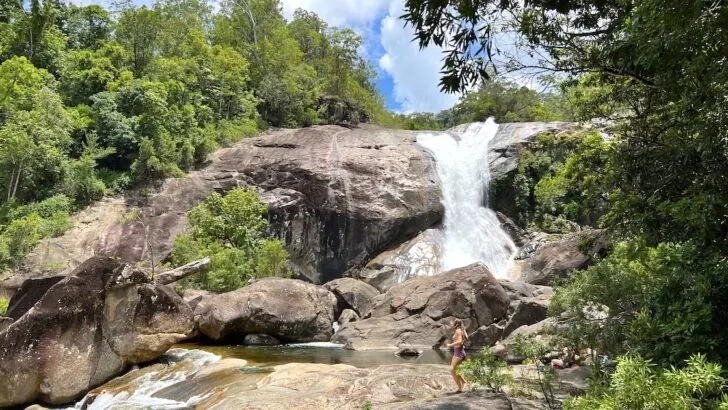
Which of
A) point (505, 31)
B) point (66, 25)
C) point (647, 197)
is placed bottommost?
point (647, 197)

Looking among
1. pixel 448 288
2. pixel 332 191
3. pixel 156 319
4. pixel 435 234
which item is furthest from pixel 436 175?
pixel 156 319

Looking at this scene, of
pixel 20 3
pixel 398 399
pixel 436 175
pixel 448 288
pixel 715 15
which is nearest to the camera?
pixel 715 15

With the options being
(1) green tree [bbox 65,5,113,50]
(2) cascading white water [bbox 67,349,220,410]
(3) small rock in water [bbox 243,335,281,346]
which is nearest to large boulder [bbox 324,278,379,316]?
(3) small rock in water [bbox 243,335,281,346]

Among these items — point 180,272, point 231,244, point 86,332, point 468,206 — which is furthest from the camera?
point 468,206

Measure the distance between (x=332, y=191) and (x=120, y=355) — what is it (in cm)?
1963

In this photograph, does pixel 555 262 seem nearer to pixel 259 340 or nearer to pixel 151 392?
pixel 259 340

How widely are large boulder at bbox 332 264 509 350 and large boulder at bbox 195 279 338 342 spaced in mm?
1244

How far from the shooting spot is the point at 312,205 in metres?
32.2

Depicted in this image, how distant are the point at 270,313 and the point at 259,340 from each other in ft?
3.76

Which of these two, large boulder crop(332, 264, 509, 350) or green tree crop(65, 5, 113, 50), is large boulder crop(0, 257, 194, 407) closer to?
large boulder crop(332, 264, 509, 350)

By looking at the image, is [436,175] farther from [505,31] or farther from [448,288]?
[505,31]

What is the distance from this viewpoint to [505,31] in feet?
28.0

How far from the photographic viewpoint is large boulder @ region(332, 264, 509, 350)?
69.1 feet

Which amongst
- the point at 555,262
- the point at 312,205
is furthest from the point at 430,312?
the point at 312,205
